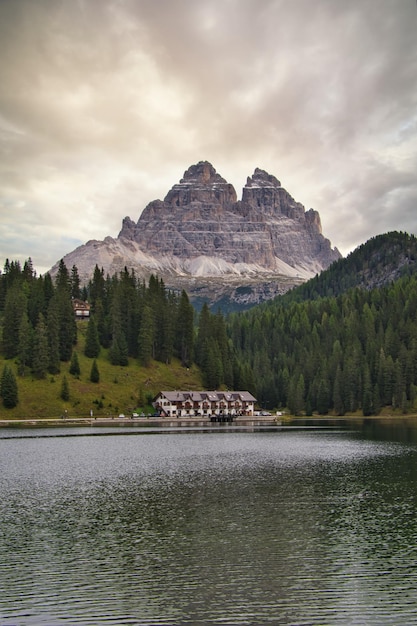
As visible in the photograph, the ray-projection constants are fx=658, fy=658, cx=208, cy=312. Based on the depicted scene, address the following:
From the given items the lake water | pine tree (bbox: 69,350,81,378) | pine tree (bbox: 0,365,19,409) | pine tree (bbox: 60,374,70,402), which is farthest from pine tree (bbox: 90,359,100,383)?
the lake water

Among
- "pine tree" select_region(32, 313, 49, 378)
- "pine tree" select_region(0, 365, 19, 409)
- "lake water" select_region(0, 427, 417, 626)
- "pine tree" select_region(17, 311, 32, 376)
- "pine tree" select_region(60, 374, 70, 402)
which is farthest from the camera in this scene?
"pine tree" select_region(32, 313, 49, 378)

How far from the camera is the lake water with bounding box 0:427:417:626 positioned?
31094mm

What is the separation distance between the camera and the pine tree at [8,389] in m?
173

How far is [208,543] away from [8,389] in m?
141

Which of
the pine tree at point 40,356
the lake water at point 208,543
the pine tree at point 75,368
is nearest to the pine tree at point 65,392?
the pine tree at point 40,356

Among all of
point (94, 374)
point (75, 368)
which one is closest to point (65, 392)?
point (75, 368)

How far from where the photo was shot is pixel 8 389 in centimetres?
17375

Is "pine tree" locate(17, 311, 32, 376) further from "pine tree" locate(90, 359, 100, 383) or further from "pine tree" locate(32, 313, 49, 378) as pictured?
"pine tree" locate(90, 359, 100, 383)

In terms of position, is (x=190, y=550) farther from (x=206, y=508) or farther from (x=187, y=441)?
(x=187, y=441)

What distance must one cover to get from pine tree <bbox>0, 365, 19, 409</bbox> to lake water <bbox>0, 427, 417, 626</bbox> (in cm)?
9082

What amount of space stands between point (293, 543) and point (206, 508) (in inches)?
537

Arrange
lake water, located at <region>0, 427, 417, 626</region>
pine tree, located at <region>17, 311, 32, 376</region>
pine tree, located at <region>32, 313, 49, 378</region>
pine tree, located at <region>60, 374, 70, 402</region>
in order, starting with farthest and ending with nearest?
pine tree, located at <region>32, 313, 49, 378</region> < pine tree, located at <region>17, 311, 32, 376</region> < pine tree, located at <region>60, 374, 70, 402</region> < lake water, located at <region>0, 427, 417, 626</region>

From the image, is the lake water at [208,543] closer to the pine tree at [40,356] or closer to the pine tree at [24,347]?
the pine tree at [40,356]

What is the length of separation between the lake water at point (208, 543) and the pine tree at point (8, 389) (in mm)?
90820
